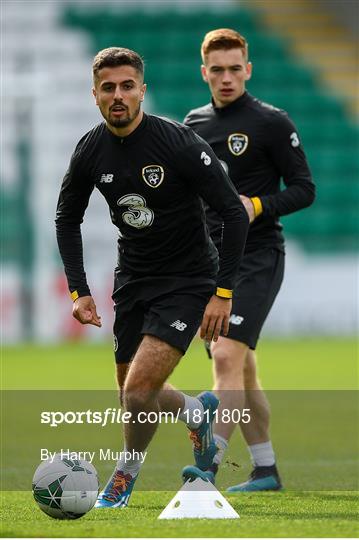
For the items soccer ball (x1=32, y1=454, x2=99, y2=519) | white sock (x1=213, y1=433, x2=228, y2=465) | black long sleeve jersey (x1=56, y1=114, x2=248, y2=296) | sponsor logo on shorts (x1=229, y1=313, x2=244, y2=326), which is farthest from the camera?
sponsor logo on shorts (x1=229, y1=313, x2=244, y2=326)

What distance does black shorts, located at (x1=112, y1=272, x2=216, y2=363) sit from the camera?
5.54 metres

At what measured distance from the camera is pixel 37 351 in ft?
62.2

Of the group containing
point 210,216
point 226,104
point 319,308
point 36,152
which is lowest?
A: point 319,308

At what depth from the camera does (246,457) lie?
26.0 feet

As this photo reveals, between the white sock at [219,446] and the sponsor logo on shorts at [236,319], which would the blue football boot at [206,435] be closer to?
the white sock at [219,446]

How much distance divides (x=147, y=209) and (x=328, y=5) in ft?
73.5

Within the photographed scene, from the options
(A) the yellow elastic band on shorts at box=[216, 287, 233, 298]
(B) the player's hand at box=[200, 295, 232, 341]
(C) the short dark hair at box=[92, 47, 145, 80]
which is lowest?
(B) the player's hand at box=[200, 295, 232, 341]

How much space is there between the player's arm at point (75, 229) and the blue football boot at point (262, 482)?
1331mm

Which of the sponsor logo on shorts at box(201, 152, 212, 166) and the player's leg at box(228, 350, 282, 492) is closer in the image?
the sponsor logo on shorts at box(201, 152, 212, 166)

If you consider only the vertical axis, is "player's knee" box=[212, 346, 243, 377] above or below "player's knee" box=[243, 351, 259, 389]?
above

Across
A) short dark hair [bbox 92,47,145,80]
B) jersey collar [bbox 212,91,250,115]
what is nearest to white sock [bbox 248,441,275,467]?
jersey collar [bbox 212,91,250,115]

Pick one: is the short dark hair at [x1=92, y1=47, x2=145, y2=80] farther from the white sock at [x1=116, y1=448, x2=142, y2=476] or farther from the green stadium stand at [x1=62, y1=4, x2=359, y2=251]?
the green stadium stand at [x1=62, y1=4, x2=359, y2=251]

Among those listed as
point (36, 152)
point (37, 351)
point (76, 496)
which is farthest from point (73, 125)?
point (76, 496)

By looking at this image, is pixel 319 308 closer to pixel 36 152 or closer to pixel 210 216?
pixel 36 152
